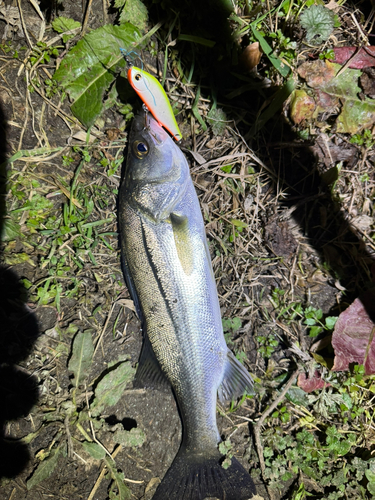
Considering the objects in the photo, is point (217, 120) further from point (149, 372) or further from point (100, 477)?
point (100, 477)

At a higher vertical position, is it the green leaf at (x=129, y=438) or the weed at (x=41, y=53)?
the weed at (x=41, y=53)

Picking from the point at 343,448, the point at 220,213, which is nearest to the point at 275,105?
the point at 220,213

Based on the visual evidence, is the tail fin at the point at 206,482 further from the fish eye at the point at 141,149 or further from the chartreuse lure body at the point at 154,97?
the chartreuse lure body at the point at 154,97

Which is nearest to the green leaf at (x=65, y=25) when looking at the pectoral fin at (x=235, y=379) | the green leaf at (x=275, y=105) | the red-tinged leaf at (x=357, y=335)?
the green leaf at (x=275, y=105)

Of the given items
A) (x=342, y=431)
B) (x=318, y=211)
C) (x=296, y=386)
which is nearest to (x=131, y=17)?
(x=318, y=211)

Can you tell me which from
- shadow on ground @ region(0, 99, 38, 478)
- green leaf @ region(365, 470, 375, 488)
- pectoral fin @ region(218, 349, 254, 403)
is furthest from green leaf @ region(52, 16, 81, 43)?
→ green leaf @ region(365, 470, 375, 488)

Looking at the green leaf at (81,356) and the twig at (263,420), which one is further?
the green leaf at (81,356)
